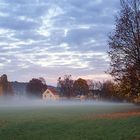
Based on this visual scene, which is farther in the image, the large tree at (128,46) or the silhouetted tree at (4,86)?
the silhouetted tree at (4,86)

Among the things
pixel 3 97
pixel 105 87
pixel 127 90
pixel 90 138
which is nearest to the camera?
pixel 90 138

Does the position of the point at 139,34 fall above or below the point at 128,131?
above

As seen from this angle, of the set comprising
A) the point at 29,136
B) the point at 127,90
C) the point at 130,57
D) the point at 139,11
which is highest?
the point at 139,11

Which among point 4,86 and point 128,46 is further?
point 4,86

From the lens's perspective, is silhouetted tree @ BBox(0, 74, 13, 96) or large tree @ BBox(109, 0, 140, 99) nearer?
large tree @ BBox(109, 0, 140, 99)

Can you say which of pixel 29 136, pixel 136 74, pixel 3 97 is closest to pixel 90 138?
A: pixel 29 136

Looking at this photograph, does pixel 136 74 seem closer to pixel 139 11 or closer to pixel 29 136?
pixel 139 11

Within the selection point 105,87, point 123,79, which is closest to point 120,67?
point 123,79

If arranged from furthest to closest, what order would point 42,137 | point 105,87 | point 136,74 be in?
→ point 105,87, point 136,74, point 42,137

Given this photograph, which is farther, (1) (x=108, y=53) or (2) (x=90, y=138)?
(1) (x=108, y=53)

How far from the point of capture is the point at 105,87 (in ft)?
646

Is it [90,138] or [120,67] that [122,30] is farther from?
[90,138]

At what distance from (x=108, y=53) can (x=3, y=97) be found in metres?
135

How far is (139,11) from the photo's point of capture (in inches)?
1902
